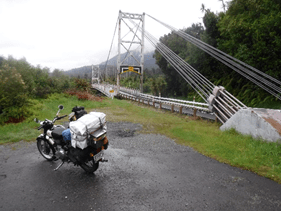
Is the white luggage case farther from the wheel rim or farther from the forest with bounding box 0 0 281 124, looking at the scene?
the forest with bounding box 0 0 281 124

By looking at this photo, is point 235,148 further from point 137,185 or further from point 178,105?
point 178,105

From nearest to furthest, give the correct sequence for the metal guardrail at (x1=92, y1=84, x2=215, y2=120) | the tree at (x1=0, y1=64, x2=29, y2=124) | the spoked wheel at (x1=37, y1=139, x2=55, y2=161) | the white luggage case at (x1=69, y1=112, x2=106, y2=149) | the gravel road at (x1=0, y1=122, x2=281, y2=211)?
the gravel road at (x1=0, y1=122, x2=281, y2=211) → the white luggage case at (x1=69, y1=112, x2=106, y2=149) → the spoked wheel at (x1=37, y1=139, x2=55, y2=161) → the tree at (x1=0, y1=64, x2=29, y2=124) → the metal guardrail at (x1=92, y1=84, x2=215, y2=120)

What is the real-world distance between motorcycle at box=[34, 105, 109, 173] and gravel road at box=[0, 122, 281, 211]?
248 mm

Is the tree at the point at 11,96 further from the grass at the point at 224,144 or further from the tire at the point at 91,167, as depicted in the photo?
the tire at the point at 91,167

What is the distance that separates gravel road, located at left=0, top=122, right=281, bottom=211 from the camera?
2.99 metres

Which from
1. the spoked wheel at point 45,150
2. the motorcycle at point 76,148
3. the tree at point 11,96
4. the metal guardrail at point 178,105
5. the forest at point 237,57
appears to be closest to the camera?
the motorcycle at point 76,148

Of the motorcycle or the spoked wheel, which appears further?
the spoked wheel

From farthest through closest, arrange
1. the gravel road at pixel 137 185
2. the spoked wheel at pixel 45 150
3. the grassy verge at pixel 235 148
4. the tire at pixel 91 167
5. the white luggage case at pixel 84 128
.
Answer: the spoked wheel at pixel 45 150, the grassy verge at pixel 235 148, the tire at pixel 91 167, the white luggage case at pixel 84 128, the gravel road at pixel 137 185

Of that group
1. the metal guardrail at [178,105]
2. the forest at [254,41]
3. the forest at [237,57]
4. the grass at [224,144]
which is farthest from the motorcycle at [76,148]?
the forest at [254,41]

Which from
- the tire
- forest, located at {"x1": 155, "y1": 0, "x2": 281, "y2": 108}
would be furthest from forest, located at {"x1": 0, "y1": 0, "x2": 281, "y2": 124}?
the tire

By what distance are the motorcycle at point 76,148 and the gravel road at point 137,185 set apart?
0.81 ft

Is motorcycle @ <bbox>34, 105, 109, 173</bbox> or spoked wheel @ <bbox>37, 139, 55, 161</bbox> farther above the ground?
motorcycle @ <bbox>34, 105, 109, 173</bbox>

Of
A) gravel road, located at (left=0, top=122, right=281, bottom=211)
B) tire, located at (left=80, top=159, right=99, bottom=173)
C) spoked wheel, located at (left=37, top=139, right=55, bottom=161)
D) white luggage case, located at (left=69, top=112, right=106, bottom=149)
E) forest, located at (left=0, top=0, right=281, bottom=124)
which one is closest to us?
gravel road, located at (left=0, top=122, right=281, bottom=211)

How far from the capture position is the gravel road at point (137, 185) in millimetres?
2992
